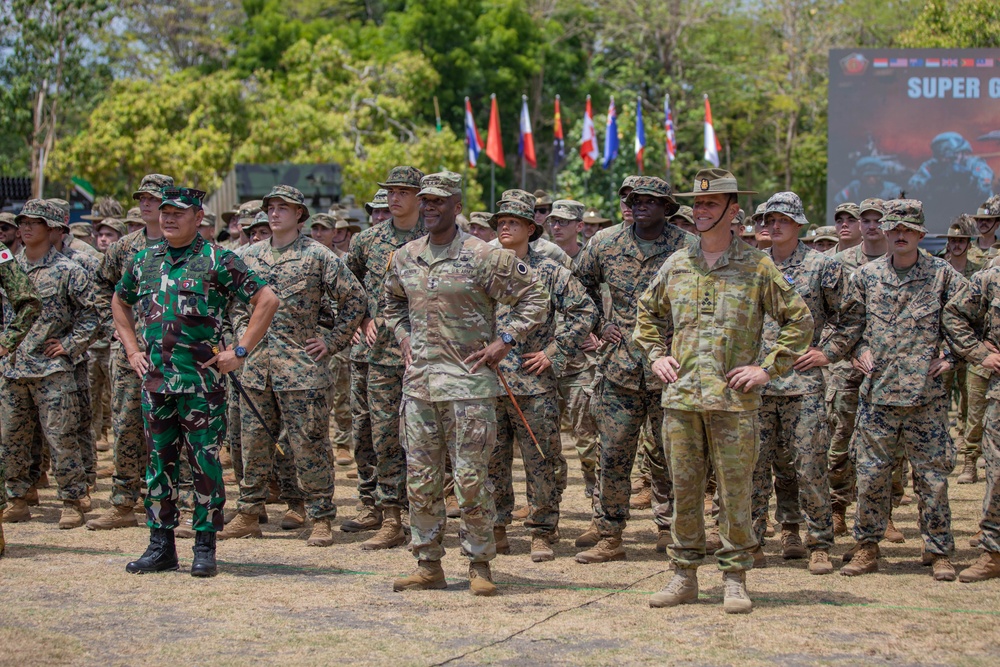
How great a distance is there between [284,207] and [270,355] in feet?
3.49

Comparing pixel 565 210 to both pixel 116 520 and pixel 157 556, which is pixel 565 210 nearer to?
pixel 116 520

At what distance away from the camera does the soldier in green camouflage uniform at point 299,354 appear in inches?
348

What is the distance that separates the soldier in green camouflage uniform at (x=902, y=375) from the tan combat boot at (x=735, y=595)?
1.21 m

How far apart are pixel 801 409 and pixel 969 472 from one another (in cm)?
482

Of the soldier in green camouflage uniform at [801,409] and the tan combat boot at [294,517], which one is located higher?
the soldier in green camouflage uniform at [801,409]

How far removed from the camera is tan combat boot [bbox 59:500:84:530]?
9414 millimetres

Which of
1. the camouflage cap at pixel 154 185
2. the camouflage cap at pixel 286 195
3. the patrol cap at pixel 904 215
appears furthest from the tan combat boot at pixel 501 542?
the camouflage cap at pixel 154 185

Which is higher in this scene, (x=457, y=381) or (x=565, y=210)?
(x=565, y=210)

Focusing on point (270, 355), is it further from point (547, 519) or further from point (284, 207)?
point (547, 519)

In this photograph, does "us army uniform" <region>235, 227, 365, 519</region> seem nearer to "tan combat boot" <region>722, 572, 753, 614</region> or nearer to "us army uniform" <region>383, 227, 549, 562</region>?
"us army uniform" <region>383, 227, 549, 562</region>

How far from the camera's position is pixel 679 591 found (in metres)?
7.07

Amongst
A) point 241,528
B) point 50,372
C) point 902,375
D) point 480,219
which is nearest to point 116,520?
point 241,528

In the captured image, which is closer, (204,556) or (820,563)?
(204,556)

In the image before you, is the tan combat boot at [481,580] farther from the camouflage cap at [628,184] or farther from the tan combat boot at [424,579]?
the camouflage cap at [628,184]
